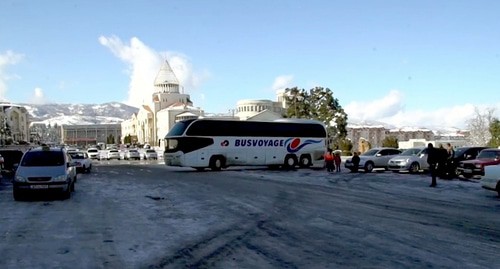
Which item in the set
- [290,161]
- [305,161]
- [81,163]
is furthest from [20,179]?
[305,161]

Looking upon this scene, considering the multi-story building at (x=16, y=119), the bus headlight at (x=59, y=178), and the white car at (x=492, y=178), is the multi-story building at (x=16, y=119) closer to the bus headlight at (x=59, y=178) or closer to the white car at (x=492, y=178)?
the bus headlight at (x=59, y=178)

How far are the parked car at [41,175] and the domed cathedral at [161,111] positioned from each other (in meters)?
122

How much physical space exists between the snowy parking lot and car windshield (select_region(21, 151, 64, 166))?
1236 mm

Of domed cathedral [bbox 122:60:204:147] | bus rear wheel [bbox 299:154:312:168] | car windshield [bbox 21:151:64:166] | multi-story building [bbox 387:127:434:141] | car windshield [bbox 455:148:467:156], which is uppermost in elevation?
domed cathedral [bbox 122:60:204:147]

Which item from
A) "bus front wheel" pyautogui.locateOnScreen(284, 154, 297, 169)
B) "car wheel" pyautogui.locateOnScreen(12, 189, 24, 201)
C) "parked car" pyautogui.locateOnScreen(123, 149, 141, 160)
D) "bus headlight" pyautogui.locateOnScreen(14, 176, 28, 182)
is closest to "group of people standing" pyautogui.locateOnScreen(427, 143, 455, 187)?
"bus front wheel" pyautogui.locateOnScreen(284, 154, 297, 169)

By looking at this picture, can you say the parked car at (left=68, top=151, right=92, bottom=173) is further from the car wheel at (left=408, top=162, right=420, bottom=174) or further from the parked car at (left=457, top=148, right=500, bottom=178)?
the parked car at (left=457, top=148, right=500, bottom=178)

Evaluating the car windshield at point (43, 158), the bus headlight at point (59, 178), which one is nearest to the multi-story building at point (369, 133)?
the car windshield at point (43, 158)

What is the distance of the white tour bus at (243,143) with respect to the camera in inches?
1407

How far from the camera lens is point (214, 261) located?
838 centimetres

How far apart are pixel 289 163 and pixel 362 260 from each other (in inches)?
→ 1233

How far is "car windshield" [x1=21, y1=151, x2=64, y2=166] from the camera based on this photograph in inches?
747

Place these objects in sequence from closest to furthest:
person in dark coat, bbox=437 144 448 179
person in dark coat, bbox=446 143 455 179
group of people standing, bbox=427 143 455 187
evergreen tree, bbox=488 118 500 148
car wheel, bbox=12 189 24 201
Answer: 1. car wheel, bbox=12 189 24 201
2. group of people standing, bbox=427 143 455 187
3. person in dark coat, bbox=437 144 448 179
4. person in dark coat, bbox=446 143 455 179
5. evergreen tree, bbox=488 118 500 148

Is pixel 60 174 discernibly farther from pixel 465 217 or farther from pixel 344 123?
pixel 344 123

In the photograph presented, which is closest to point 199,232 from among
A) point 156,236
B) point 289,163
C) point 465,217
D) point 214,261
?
point 156,236
